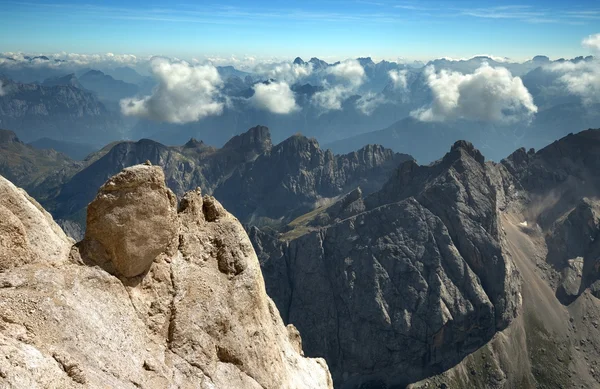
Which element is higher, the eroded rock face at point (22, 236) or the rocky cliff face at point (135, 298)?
the eroded rock face at point (22, 236)

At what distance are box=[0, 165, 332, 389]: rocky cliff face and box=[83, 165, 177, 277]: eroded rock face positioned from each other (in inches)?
2.7

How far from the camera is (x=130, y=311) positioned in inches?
1080

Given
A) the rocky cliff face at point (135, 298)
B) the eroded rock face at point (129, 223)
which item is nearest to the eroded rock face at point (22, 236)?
the rocky cliff face at point (135, 298)

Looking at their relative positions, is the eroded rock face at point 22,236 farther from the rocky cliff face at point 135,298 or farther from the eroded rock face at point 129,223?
the eroded rock face at point 129,223

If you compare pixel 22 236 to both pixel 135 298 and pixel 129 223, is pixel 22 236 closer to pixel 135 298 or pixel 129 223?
pixel 129 223

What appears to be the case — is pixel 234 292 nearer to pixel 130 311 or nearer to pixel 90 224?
pixel 130 311

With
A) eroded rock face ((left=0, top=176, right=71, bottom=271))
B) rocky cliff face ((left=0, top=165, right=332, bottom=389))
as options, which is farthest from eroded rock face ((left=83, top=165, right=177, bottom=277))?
eroded rock face ((left=0, top=176, right=71, bottom=271))

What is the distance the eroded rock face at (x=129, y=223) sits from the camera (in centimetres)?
2891

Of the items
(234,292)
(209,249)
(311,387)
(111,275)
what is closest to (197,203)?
(209,249)

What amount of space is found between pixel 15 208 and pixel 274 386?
839 inches

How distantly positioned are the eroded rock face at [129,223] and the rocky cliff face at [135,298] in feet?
0.22

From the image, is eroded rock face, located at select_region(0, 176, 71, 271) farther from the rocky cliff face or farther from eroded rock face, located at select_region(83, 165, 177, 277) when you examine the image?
eroded rock face, located at select_region(83, 165, 177, 277)

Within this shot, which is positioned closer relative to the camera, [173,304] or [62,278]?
[62,278]

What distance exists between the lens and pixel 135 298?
2861 centimetres
